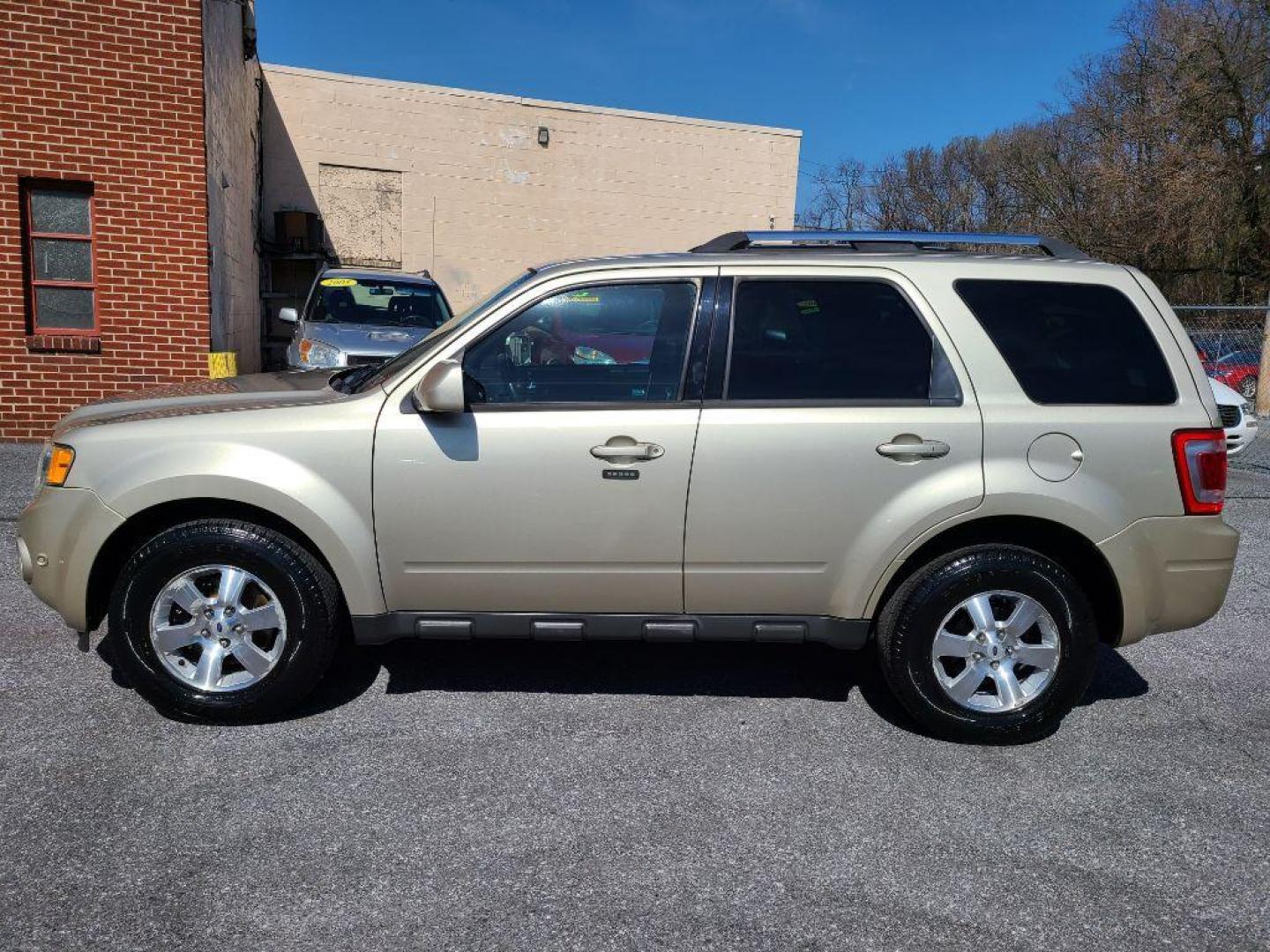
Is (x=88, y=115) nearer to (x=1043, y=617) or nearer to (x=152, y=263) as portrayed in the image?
(x=152, y=263)

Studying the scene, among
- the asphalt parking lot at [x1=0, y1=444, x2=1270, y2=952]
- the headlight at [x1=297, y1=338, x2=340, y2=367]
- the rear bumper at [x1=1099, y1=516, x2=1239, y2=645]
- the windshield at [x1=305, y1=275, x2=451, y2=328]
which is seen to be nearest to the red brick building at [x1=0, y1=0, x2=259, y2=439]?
the windshield at [x1=305, y1=275, x2=451, y2=328]

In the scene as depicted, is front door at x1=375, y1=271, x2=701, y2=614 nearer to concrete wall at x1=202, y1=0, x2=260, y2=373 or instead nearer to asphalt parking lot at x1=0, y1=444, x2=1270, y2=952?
asphalt parking lot at x1=0, y1=444, x2=1270, y2=952

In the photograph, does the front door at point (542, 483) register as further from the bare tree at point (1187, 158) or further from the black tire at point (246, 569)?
the bare tree at point (1187, 158)

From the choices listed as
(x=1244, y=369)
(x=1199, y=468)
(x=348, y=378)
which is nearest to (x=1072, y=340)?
(x=1199, y=468)

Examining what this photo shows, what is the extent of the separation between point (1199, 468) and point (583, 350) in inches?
96.0

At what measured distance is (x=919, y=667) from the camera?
3850mm

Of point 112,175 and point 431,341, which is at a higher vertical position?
point 112,175

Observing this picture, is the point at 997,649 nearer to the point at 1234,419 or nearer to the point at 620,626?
the point at 620,626

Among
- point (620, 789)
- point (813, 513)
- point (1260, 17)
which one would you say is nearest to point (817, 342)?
point (813, 513)

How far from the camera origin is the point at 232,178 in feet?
43.2

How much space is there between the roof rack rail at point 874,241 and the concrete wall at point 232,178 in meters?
7.93

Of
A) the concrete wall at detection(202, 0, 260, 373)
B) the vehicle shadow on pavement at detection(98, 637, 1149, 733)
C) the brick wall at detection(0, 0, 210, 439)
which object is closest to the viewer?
the vehicle shadow on pavement at detection(98, 637, 1149, 733)

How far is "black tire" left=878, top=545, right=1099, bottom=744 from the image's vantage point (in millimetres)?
3811

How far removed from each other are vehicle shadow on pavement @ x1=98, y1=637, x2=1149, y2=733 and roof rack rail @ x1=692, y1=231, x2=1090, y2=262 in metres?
1.92
